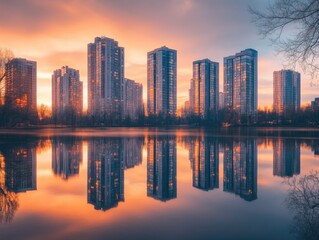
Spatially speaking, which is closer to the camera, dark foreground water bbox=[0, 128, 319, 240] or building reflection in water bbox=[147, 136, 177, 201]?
dark foreground water bbox=[0, 128, 319, 240]

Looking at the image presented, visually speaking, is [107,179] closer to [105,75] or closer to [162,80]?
[105,75]

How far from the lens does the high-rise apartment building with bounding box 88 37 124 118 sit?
15650 centimetres

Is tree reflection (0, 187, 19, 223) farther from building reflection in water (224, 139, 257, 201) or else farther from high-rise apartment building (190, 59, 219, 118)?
high-rise apartment building (190, 59, 219, 118)

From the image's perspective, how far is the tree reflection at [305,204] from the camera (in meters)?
5.61

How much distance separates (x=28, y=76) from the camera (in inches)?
5379

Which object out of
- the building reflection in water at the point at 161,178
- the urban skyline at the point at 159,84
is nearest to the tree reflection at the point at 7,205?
the building reflection in water at the point at 161,178

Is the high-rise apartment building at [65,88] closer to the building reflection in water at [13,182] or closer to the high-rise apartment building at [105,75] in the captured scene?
the high-rise apartment building at [105,75]

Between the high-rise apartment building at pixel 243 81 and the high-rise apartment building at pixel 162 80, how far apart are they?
135ft

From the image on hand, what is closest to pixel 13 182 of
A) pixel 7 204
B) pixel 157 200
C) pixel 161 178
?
pixel 7 204

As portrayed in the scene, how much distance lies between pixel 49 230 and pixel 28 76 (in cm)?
14929

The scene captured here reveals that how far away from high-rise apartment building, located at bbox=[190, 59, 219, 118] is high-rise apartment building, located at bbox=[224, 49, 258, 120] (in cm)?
1084

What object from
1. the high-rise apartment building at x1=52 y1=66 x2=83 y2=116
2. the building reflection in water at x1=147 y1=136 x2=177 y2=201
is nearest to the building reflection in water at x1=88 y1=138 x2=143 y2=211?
the building reflection in water at x1=147 y1=136 x2=177 y2=201

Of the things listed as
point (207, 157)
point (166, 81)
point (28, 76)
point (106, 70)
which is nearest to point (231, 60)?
point (166, 81)

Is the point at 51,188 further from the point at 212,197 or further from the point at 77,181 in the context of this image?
the point at 212,197
